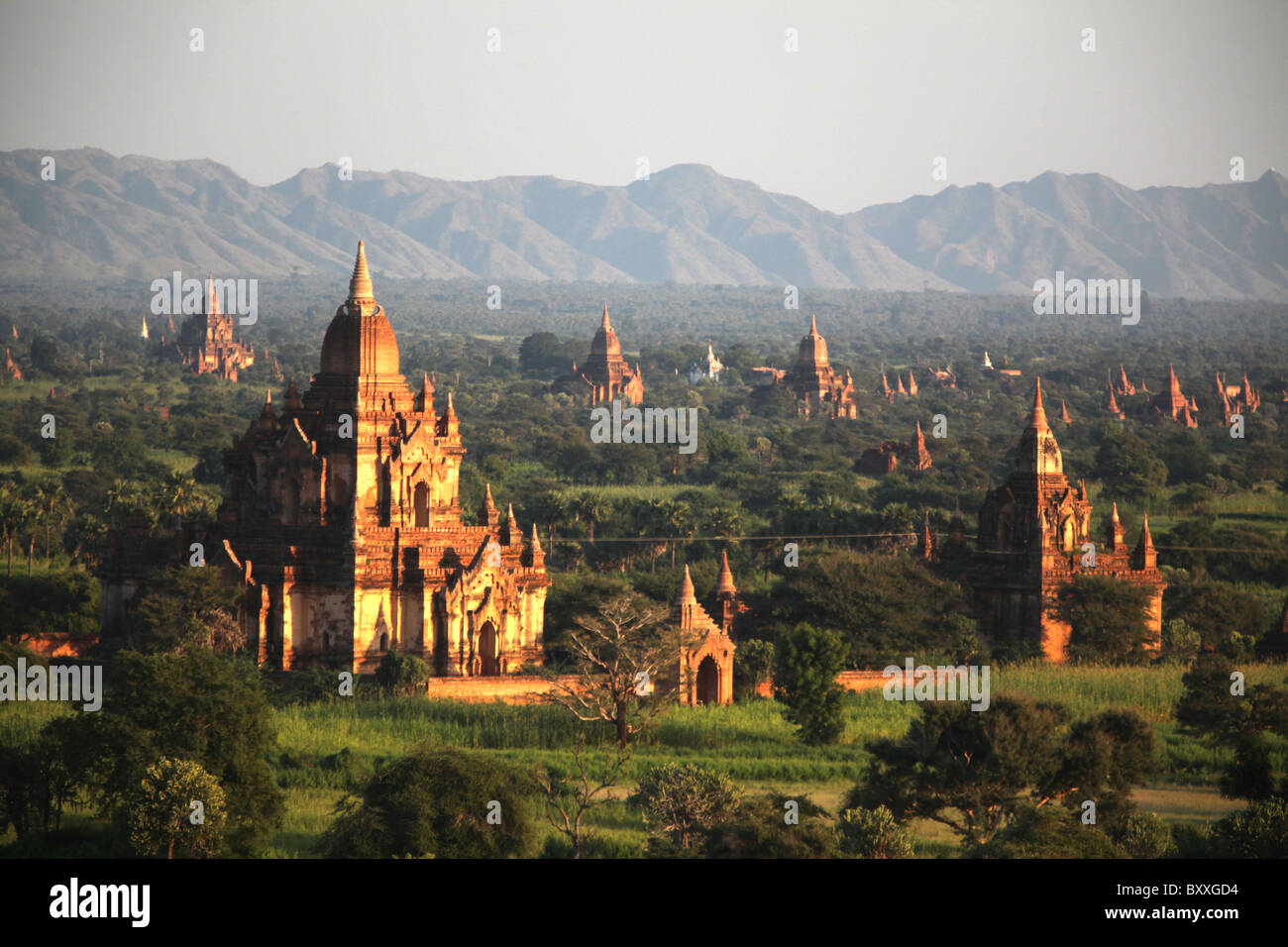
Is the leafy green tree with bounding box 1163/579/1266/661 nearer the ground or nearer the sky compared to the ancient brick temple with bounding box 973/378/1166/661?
nearer the ground

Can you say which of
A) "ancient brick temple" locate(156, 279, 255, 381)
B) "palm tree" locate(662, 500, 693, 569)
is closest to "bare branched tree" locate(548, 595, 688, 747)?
"palm tree" locate(662, 500, 693, 569)

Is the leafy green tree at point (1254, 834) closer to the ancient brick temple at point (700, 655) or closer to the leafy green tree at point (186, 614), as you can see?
the ancient brick temple at point (700, 655)

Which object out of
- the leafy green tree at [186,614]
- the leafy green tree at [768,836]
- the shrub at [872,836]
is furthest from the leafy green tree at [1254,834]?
the leafy green tree at [186,614]

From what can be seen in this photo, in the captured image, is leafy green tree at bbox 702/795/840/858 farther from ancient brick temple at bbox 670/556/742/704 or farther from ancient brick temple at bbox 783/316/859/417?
ancient brick temple at bbox 783/316/859/417

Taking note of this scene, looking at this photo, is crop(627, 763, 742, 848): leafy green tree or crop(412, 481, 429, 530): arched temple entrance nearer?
crop(627, 763, 742, 848): leafy green tree
